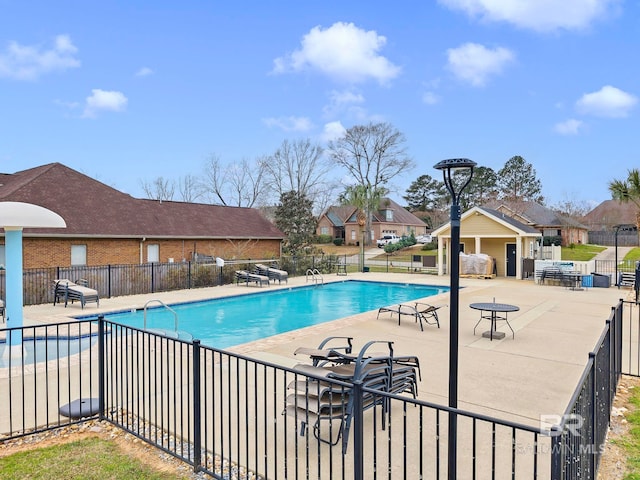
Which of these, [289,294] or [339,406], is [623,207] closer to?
[289,294]

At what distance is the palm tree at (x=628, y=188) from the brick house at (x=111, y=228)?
17939mm

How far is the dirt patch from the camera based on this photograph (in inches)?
155

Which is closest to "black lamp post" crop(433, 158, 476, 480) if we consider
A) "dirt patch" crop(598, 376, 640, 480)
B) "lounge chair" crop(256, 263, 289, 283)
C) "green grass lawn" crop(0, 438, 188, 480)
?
"dirt patch" crop(598, 376, 640, 480)

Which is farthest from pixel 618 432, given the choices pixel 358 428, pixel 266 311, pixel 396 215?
pixel 396 215

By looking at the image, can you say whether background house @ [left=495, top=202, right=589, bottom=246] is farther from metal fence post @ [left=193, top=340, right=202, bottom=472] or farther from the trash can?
metal fence post @ [left=193, top=340, right=202, bottom=472]

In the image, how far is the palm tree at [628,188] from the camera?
59.3ft

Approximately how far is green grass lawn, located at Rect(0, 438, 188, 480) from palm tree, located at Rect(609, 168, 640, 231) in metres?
20.9

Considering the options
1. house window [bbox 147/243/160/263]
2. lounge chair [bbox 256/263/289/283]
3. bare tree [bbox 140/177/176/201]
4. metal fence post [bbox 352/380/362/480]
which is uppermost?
bare tree [bbox 140/177/176/201]

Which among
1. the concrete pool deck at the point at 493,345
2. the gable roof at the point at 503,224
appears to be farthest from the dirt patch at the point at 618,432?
the gable roof at the point at 503,224

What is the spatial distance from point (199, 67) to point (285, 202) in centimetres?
1131

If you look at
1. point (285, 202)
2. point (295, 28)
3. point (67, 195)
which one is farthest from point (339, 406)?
point (285, 202)

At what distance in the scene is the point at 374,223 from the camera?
5353cm

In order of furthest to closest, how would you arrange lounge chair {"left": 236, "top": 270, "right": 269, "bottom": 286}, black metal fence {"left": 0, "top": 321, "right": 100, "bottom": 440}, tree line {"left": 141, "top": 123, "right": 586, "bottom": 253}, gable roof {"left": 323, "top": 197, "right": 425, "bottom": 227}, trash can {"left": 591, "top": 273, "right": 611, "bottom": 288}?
gable roof {"left": 323, "top": 197, "right": 425, "bottom": 227}, tree line {"left": 141, "top": 123, "right": 586, "bottom": 253}, lounge chair {"left": 236, "top": 270, "right": 269, "bottom": 286}, trash can {"left": 591, "top": 273, "right": 611, "bottom": 288}, black metal fence {"left": 0, "top": 321, "right": 100, "bottom": 440}

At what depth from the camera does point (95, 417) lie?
5.16 metres
